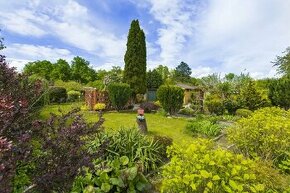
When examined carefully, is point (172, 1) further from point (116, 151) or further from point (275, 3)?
point (116, 151)

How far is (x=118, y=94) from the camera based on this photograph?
18.7 m

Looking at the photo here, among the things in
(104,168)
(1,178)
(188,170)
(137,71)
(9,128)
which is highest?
(137,71)

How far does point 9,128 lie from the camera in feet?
7.33

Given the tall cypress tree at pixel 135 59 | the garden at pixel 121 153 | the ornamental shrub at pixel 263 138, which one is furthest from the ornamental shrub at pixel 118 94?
the ornamental shrub at pixel 263 138

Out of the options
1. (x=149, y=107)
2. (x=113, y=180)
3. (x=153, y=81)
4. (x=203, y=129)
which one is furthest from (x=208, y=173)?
(x=153, y=81)

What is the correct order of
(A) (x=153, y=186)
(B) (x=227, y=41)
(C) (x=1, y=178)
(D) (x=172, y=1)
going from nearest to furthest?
1. (C) (x=1, y=178)
2. (A) (x=153, y=186)
3. (D) (x=172, y=1)
4. (B) (x=227, y=41)

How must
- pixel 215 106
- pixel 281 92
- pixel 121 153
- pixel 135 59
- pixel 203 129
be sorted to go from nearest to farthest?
pixel 121 153 < pixel 203 129 < pixel 215 106 < pixel 281 92 < pixel 135 59

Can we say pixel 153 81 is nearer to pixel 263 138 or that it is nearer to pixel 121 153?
pixel 263 138

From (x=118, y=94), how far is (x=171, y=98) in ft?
11.8

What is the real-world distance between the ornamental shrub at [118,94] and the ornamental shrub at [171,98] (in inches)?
101

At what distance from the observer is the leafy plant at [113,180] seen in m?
4.55

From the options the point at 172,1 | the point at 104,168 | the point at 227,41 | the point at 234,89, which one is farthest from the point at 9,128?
the point at 234,89

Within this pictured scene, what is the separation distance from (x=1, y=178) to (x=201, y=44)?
11201mm

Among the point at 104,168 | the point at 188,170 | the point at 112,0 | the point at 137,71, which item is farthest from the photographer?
the point at 137,71
